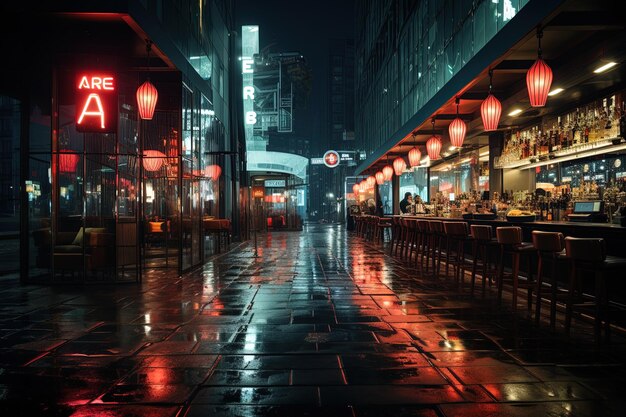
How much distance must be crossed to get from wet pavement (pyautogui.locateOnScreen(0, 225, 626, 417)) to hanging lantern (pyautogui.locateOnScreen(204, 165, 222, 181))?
6.07m

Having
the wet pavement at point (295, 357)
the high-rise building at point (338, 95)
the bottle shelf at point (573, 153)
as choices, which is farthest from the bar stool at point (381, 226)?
the high-rise building at point (338, 95)

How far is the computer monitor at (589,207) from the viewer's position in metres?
6.83

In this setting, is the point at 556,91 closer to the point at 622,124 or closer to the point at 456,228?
the point at 622,124

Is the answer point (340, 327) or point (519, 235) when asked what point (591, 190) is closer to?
point (519, 235)

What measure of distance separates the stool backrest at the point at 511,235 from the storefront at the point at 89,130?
570 cm

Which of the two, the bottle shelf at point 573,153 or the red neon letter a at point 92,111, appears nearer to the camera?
the red neon letter a at point 92,111

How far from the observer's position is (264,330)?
15.6 ft

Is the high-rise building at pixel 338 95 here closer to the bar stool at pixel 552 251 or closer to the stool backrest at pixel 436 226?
the stool backrest at pixel 436 226

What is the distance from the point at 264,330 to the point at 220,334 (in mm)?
439

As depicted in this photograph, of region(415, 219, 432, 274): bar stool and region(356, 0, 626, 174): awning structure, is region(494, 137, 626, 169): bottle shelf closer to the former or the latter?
region(356, 0, 626, 174): awning structure

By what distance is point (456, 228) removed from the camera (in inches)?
321

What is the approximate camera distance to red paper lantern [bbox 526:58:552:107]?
625 cm

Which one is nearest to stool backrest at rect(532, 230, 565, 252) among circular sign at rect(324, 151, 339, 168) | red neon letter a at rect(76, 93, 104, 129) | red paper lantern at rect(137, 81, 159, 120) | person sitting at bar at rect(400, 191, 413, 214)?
red paper lantern at rect(137, 81, 159, 120)

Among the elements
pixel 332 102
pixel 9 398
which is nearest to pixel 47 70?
pixel 9 398
